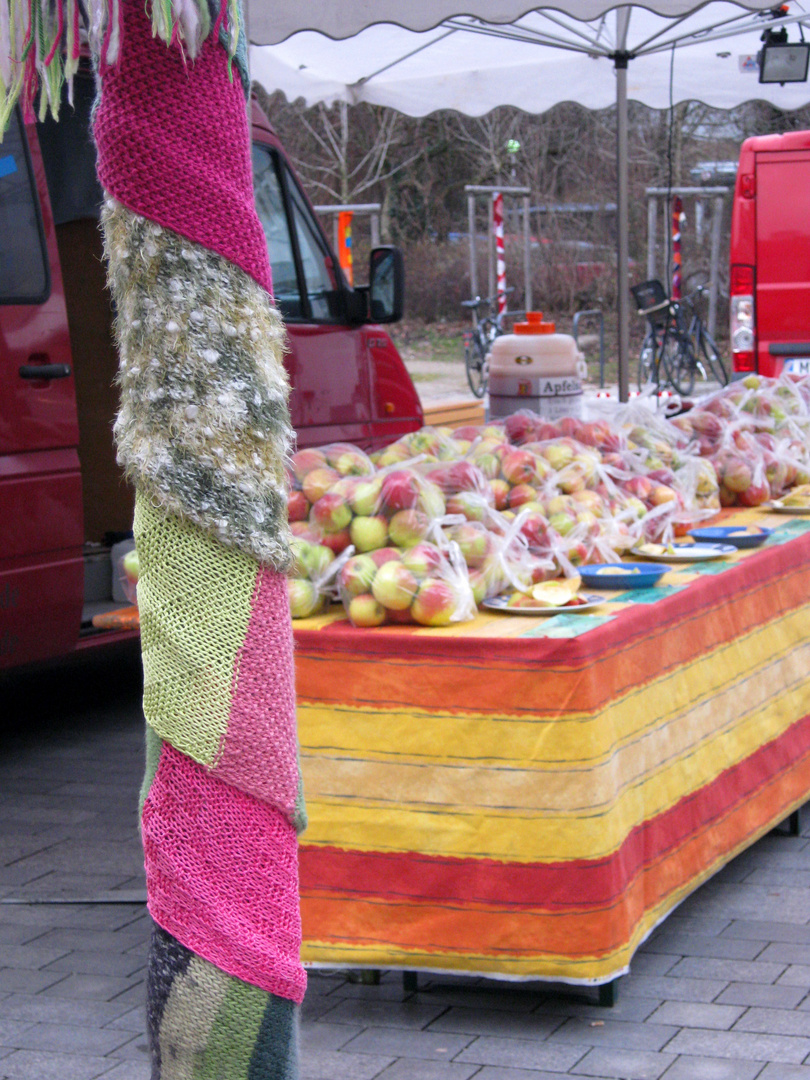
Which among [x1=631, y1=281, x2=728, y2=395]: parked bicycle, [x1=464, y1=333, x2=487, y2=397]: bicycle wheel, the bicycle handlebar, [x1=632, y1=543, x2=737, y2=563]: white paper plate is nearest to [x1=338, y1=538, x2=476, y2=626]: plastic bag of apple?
[x1=632, y1=543, x2=737, y2=563]: white paper plate

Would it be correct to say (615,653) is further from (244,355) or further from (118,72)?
(118,72)

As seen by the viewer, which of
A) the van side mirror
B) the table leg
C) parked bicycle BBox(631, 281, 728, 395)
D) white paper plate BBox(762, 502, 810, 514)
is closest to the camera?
the table leg

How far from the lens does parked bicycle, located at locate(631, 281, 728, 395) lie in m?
16.5

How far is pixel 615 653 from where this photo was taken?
9.64 feet

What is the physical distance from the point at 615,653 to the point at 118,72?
5.74 feet

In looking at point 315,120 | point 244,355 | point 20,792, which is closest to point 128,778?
point 20,792

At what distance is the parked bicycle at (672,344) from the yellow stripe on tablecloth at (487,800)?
1380 cm

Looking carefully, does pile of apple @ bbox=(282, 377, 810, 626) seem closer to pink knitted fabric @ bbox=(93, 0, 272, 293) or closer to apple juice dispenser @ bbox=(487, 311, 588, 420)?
apple juice dispenser @ bbox=(487, 311, 588, 420)

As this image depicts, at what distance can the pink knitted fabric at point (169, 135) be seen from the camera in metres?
1.62

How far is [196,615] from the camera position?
170cm

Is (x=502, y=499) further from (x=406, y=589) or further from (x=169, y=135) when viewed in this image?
(x=169, y=135)

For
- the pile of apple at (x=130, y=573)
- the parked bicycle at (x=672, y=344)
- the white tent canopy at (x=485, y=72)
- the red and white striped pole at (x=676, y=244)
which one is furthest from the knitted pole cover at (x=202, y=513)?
the red and white striped pole at (x=676, y=244)

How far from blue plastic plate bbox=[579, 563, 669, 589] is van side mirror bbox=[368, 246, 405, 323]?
2.63 m

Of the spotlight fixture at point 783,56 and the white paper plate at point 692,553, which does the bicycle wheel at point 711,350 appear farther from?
the white paper plate at point 692,553
